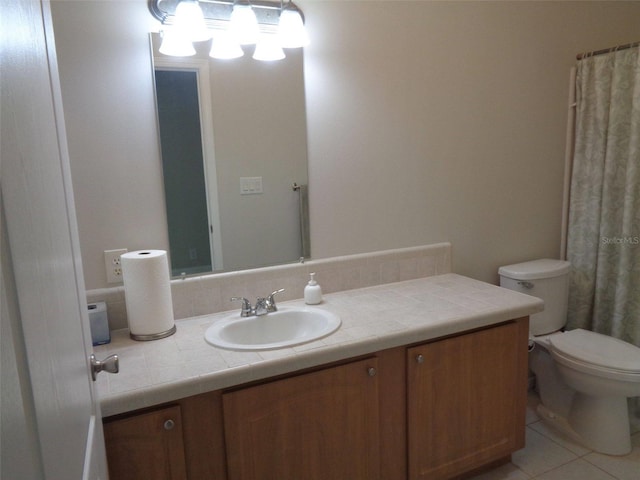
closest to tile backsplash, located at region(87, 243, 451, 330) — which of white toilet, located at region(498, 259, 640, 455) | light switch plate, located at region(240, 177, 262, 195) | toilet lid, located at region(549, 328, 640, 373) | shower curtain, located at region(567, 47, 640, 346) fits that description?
light switch plate, located at region(240, 177, 262, 195)

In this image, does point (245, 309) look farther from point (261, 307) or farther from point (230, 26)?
point (230, 26)

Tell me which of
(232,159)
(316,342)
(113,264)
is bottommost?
(316,342)

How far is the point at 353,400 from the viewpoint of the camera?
148 centimetres

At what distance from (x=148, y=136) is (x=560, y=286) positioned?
7.07ft

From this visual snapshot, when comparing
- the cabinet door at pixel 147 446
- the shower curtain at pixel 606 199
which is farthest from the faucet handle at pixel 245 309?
the shower curtain at pixel 606 199

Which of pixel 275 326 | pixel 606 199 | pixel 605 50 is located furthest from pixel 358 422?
pixel 605 50

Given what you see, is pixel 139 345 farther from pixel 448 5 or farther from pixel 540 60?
pixel 540 60

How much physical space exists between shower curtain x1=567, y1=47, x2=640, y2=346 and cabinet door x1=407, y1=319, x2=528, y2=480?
925mm

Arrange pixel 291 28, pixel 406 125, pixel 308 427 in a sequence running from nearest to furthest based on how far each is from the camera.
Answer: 1. pixel 308 427
2. pixel 291 28
3. pixel 406 125

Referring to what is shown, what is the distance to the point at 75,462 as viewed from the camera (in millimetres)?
594

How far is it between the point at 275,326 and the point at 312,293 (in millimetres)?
208

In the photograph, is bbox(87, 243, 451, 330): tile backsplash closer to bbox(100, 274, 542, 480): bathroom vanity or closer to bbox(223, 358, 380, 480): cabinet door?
bbox(100, 274, 542, 480): bathroom vanity

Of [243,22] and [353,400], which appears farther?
[243,22]

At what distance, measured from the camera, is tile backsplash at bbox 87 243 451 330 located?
5.57 feet
